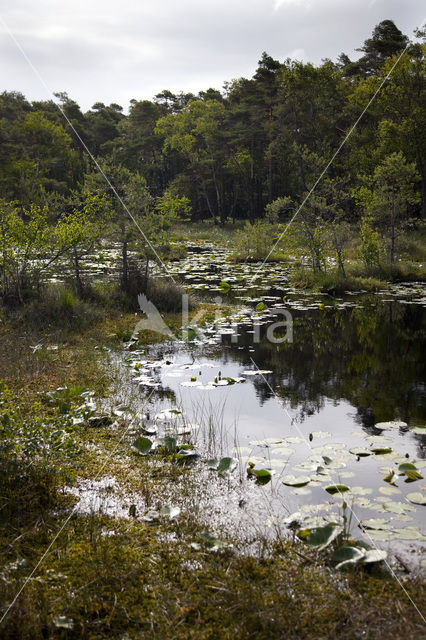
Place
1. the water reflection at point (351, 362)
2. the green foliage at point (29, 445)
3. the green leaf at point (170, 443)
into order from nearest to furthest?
the green foliage at point (29, 445) < the green leaf at point (170, 443) < the water reflection at point (351, 362)

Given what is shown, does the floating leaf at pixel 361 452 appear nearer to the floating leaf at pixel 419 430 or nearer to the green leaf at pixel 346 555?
the floating leaf at pixel 419 430

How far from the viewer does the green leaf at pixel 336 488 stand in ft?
12.3

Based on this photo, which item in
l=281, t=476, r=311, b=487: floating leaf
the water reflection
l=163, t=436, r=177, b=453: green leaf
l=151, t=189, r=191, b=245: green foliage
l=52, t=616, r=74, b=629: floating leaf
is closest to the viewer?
l=52, t=616, r=74, b=629: floating leaf

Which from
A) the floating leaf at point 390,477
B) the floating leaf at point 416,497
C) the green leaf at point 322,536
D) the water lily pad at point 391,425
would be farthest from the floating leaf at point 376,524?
the water lily pad at point 391,425

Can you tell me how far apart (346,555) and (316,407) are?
3.04m

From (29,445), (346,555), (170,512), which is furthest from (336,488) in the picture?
(29,445)

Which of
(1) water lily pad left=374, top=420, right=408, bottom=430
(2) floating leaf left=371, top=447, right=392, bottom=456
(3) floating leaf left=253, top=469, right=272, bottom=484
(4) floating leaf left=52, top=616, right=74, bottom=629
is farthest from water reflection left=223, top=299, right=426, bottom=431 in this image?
(4) floating leaf left=52, top=616, right=74, bottom=629

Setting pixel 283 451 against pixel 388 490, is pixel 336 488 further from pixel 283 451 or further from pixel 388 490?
pixel 283 451

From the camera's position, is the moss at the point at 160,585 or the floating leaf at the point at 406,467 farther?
the floating leaf at the point at 406,467

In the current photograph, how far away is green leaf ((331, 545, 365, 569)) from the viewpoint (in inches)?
112

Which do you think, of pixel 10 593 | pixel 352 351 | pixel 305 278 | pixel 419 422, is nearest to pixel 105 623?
pixel 10 593

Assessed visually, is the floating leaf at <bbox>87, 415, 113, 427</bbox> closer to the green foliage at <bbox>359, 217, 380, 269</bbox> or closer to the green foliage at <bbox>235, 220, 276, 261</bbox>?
the green foliage at <bbox>359, 217, 380, 269</bbox>

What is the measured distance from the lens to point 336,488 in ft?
12.4

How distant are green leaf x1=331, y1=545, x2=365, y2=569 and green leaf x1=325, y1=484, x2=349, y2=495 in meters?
0.79
